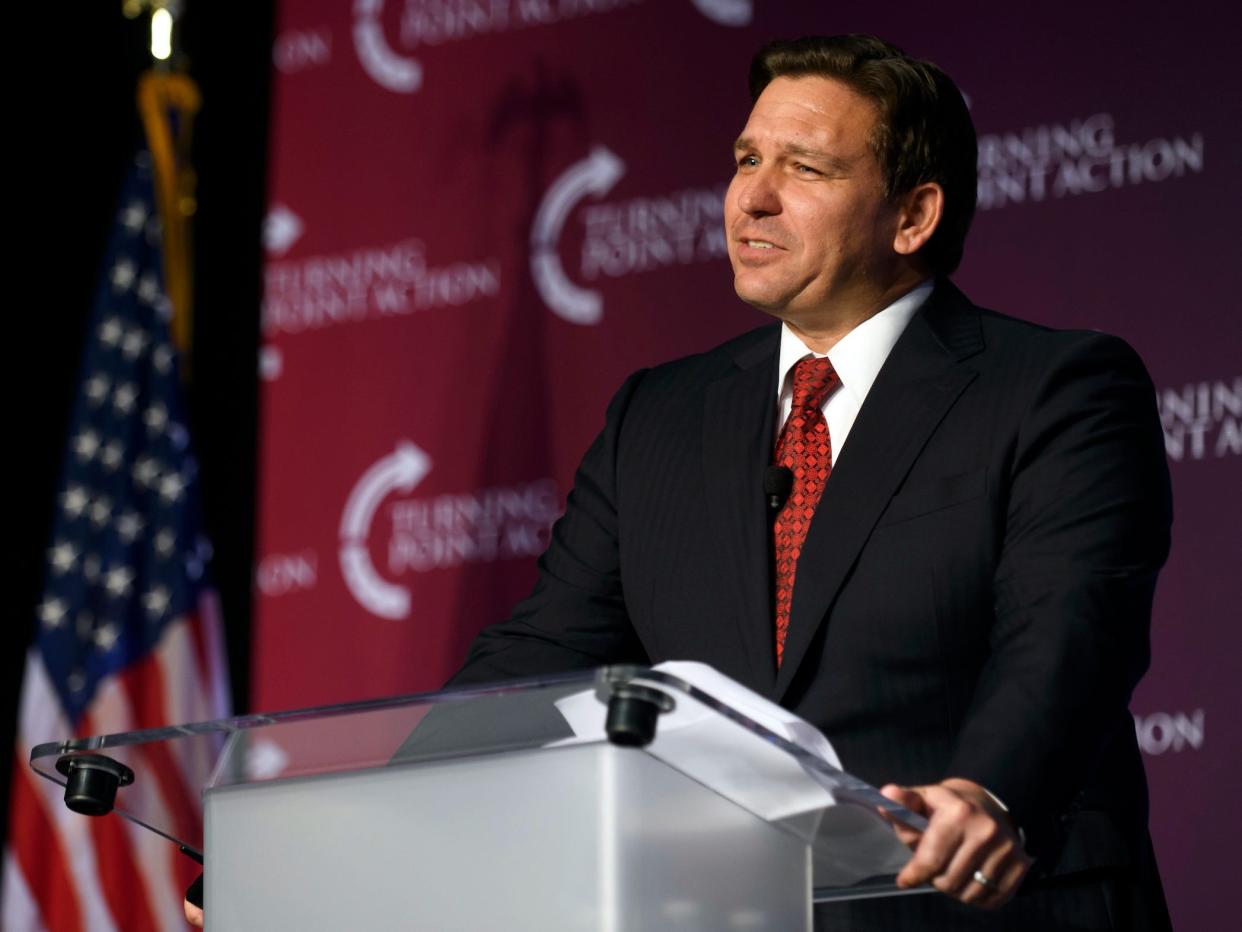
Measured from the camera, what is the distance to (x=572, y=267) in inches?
152

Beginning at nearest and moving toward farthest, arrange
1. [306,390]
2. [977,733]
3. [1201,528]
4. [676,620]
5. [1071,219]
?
[977,733] → [676,620] → [1201,528] → [1071,219] → [306,390]

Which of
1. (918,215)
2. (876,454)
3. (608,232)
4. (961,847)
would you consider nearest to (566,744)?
(961,847)

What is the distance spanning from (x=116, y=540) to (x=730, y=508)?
2.58 metres

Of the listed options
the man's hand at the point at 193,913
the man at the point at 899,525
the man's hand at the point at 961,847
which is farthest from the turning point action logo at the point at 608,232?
the man's hand at the point at 961,847

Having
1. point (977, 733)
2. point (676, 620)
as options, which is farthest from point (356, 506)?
point (977, 733)

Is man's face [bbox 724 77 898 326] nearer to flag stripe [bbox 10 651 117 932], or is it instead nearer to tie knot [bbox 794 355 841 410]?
tie knot [bbox 794 355 841 410]

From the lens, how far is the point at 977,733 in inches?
62.1

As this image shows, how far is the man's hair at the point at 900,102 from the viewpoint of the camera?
2.26 m

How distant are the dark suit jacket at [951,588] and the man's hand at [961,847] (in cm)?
6

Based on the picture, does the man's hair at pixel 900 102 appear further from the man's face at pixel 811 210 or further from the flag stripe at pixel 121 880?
the flag stripe at pixel 121 880

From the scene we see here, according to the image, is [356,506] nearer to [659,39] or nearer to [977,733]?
[659,39]

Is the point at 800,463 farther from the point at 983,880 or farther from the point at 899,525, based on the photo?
the point at 983,880

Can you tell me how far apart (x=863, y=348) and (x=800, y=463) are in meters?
0.19

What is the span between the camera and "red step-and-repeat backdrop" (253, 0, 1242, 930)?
10.0ft
